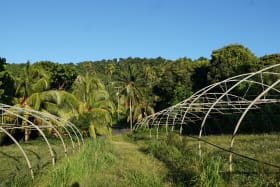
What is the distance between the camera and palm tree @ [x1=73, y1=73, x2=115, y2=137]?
30.5 meters

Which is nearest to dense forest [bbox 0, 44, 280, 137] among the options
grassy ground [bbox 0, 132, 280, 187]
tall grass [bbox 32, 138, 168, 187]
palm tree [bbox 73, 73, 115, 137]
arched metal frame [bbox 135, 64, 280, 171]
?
palm tree [bbox 73, 73, 115, 137]

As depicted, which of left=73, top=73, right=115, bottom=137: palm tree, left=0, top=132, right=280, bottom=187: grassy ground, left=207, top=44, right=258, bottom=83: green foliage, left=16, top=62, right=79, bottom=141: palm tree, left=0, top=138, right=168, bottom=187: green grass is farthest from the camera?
left=207, top=44, right=258, bottom=83: green foliage

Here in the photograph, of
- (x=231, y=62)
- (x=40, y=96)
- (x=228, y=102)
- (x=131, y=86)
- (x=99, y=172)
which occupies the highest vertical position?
(x=231, y=62)

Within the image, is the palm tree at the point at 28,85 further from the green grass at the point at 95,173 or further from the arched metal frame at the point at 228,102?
the green grass at the point at 95,173

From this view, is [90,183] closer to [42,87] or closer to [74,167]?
[74,167]

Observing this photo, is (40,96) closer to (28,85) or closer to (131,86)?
(28,85)

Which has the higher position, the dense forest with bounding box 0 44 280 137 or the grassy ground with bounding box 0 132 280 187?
the dense forest with bounding box 0 44 280 137

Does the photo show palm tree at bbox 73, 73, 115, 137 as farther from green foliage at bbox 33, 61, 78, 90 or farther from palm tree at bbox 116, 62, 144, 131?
palm tree at bbox 116, 62, 144, 131

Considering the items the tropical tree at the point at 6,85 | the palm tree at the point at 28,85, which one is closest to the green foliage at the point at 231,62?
the palm tree at the point at 28,85

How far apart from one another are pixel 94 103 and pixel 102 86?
2.88 m

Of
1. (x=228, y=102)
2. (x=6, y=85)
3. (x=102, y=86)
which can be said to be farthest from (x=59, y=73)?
(x=228, y=102)

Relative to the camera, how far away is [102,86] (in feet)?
113

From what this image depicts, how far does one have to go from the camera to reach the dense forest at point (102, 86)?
85.7ft

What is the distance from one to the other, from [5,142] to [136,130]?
1295cm
